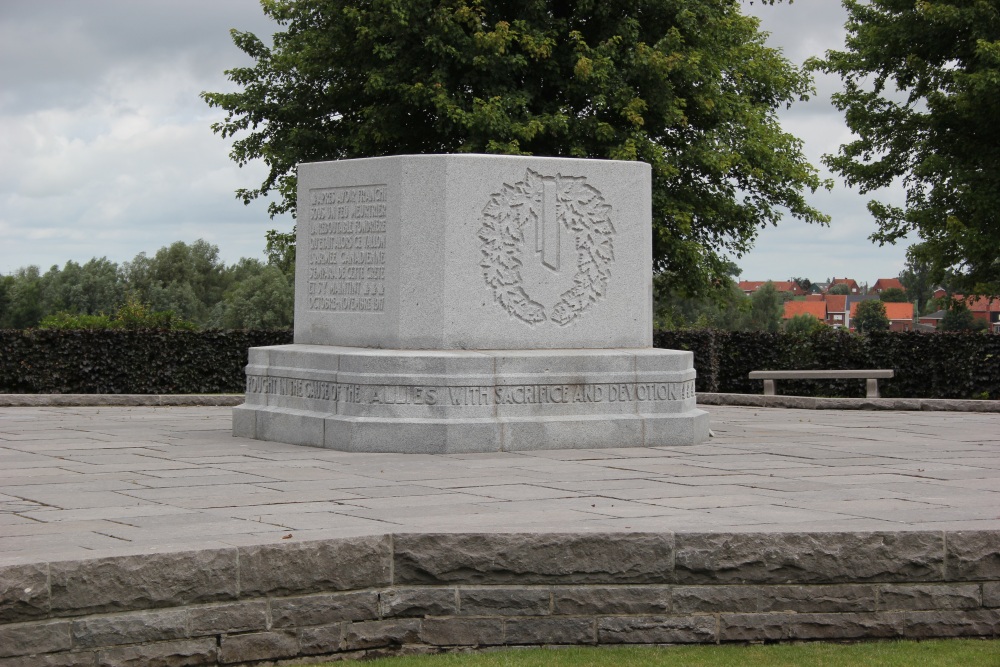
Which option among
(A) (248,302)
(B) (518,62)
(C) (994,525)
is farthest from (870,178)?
(A) (248,302)

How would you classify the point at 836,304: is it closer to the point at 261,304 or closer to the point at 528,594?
the point at 261,304

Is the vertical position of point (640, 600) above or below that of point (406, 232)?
below

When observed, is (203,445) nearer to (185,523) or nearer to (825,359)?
(185,523)

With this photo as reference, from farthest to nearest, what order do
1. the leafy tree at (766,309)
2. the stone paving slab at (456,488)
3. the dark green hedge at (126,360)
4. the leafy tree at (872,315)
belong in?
the leafy tree at (872,315) → the leafy tree at (766,309) → the dark green hedge at (126,360) → the stone paving slab at (456,488)

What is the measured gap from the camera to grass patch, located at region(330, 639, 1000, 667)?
564 cm

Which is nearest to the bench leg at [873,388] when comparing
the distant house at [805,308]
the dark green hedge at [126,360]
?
the dark green hedge at [126,360]

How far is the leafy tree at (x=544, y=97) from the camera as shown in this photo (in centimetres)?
2167

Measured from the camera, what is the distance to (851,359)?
61.9 feet

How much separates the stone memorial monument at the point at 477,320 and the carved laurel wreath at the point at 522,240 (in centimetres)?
1

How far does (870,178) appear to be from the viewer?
2866cm

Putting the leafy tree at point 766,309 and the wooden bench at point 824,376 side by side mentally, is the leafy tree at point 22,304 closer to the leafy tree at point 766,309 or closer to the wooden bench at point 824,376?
the leafy tree at point 766,309

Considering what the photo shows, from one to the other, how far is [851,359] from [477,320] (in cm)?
1010

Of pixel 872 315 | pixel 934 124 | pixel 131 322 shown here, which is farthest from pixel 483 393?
pixel 872 315

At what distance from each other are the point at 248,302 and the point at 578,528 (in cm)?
5885
